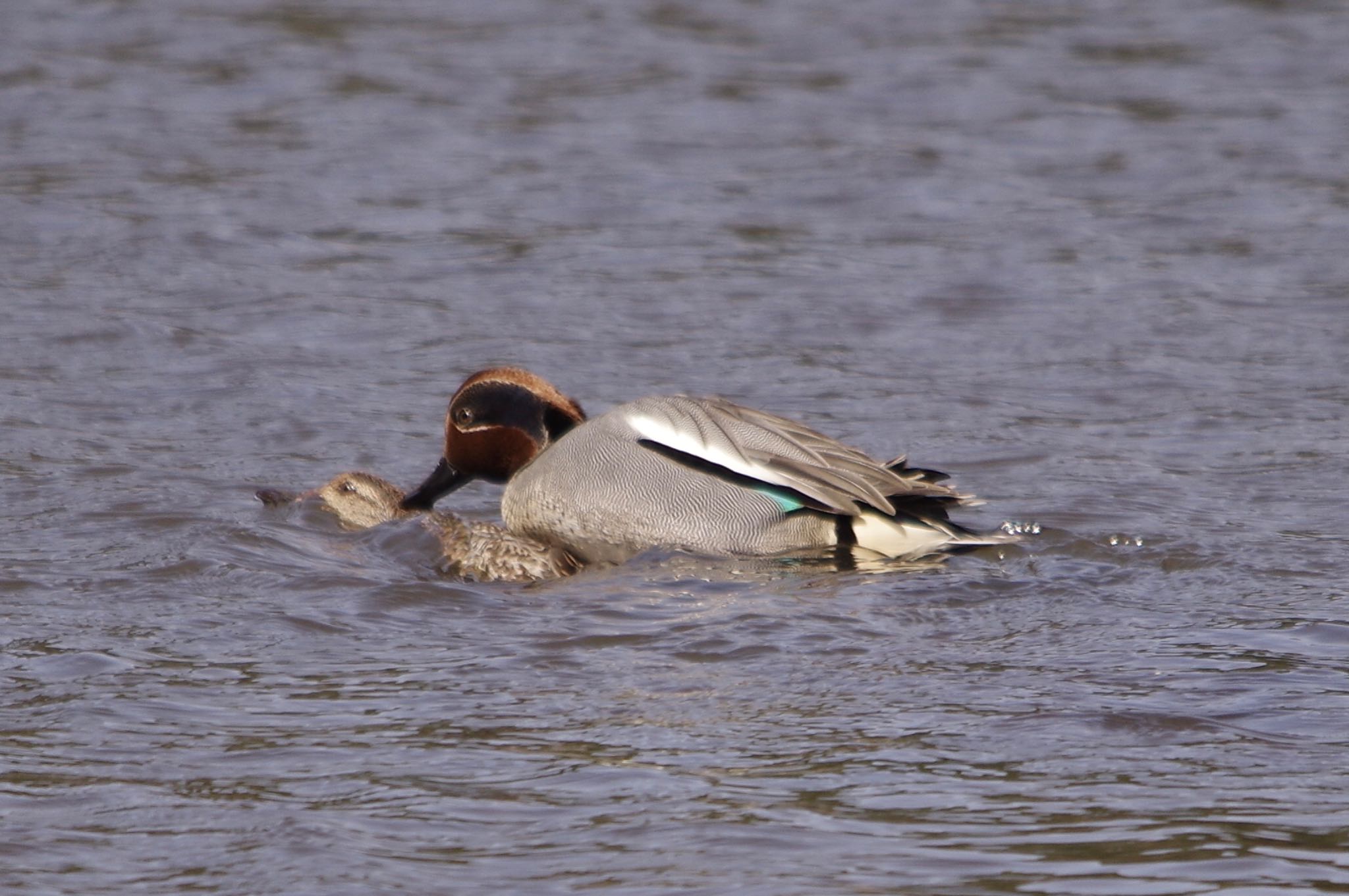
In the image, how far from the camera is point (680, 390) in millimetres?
9203

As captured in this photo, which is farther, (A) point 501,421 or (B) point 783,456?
(A) point 501,421

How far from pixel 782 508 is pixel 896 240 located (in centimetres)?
477

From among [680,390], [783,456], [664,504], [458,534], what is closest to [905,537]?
[783,456]

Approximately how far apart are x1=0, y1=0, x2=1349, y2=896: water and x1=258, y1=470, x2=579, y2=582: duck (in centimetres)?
10

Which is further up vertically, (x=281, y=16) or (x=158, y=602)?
(x=281, y=16)

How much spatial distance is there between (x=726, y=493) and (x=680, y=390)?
2.28 metres

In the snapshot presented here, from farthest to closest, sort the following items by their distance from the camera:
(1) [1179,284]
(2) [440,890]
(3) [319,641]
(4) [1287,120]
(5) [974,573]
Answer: (4) [1287,120] < (1) [1179,284] < (5) [974,573] < (3) [319,641] < (2) [440,890]

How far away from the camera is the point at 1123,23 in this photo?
15.9 meters

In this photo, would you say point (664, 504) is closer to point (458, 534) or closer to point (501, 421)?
point (458, 534)

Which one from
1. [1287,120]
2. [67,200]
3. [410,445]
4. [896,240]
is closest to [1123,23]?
[1287,120]

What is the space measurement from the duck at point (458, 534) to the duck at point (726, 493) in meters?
0.18

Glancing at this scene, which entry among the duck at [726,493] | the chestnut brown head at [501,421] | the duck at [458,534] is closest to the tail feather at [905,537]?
the duck at [726,493]

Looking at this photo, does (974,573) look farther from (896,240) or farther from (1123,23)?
(1123,23)

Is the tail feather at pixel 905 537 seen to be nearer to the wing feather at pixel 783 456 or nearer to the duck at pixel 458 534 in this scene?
the wing feather at pixel 783 456
